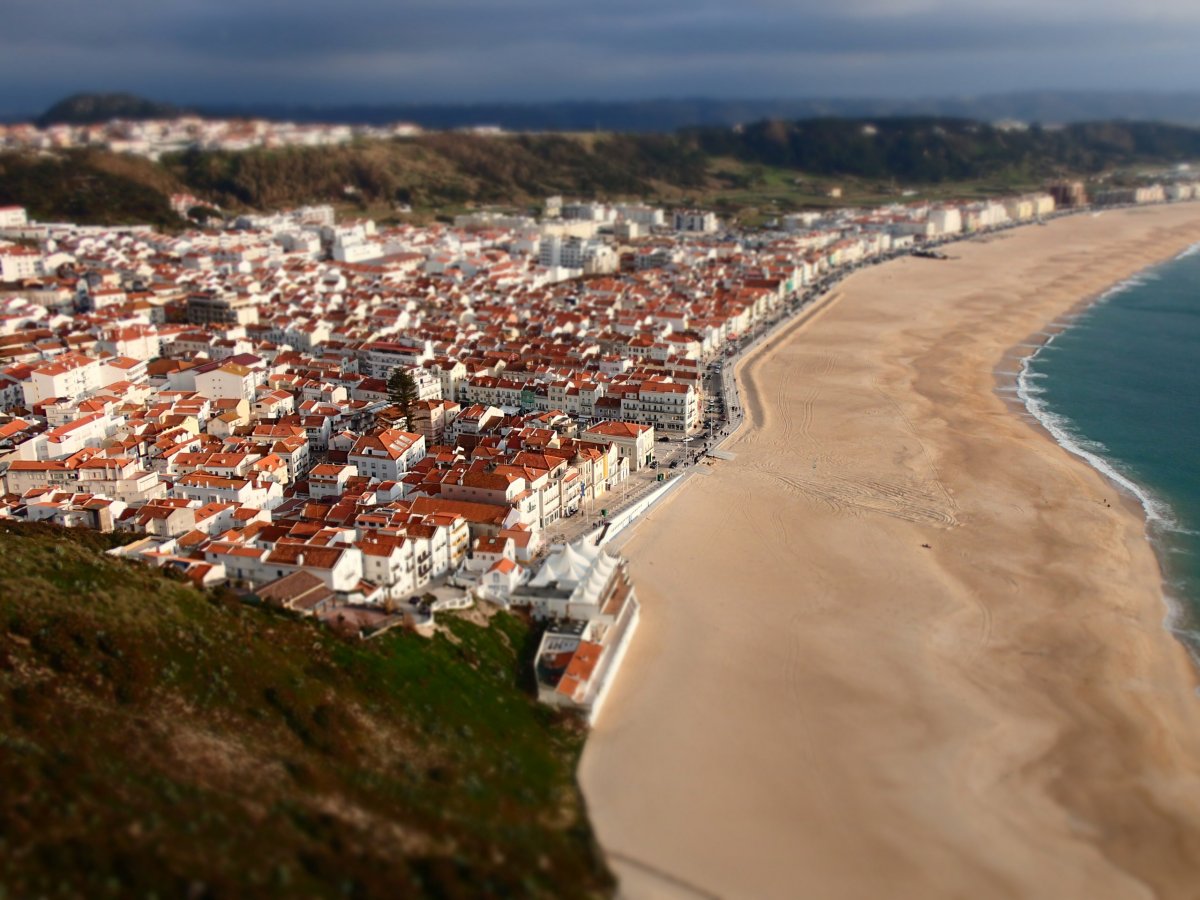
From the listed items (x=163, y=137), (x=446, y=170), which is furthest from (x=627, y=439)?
(x=163, y=137)

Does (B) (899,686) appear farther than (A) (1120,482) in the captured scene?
No

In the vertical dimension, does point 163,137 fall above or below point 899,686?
above

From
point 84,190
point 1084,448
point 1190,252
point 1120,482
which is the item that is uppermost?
point 84,190

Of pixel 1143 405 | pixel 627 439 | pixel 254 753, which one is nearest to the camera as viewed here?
pixel 254 753

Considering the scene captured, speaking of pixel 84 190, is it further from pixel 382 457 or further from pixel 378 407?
pixel 382 457

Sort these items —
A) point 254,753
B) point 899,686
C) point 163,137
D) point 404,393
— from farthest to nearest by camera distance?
1. point 163,137
2. point 404,393
3. point 899,686
4. point 254,753

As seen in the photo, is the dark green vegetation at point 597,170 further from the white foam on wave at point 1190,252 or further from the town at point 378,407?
the white foam on wave at point 1190,252

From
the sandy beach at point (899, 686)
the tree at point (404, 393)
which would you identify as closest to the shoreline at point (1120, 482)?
the sandy beach at point (899, 686)
